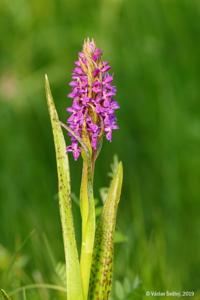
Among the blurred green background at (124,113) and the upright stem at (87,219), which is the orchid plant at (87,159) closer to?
the upright stem at (87,219)

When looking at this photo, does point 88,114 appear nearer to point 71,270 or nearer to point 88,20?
point 71,270

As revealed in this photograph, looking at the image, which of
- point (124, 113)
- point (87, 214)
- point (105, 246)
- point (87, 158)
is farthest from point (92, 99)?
point (124, 113)

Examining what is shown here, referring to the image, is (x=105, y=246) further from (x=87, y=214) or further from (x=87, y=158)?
(x=87, y=158)

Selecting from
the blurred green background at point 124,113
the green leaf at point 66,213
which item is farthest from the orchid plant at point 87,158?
the blurred green background at point 124,113

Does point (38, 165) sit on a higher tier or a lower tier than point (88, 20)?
lower

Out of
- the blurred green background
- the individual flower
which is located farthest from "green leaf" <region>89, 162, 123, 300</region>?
the blurred green background

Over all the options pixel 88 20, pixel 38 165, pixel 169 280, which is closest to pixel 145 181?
pixel 38 165

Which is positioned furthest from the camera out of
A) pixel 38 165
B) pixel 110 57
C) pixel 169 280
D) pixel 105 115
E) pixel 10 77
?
pixel 110 57
